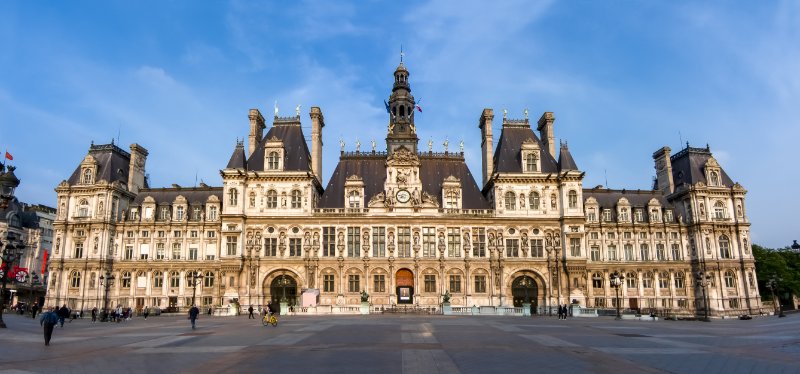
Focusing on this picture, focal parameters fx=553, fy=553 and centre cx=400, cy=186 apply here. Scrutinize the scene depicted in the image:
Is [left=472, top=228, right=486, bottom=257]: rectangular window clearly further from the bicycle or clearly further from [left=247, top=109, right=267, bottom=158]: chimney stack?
the bicycle

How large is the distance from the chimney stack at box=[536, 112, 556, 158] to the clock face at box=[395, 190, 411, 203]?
19509mm

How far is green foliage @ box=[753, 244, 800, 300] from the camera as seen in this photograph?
242 feet

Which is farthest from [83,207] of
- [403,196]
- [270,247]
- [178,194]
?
[403,196]

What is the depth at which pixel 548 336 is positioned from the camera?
2670cm

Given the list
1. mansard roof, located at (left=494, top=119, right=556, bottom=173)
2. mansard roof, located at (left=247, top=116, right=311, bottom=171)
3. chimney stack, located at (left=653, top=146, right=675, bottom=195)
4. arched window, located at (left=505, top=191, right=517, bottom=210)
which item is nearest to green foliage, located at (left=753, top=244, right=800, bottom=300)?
chimney stack, located at (left=653, top=146, right=675, bottom=195)

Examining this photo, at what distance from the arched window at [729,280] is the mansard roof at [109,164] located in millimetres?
75703

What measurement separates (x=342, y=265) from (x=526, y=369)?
1843 inches

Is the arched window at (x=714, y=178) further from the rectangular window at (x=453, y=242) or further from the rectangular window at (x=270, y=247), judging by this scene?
the rectangular window at (x=270, y=247)

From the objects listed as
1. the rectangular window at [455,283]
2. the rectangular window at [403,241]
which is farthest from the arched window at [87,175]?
the rectangular window at [455,283]

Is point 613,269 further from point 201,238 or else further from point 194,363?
point 194,363

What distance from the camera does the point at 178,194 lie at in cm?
7112

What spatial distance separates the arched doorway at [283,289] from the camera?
202ft

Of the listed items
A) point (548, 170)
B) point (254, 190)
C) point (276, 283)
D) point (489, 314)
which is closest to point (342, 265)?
point (276, 283)

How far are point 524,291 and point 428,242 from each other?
12.2 meters
